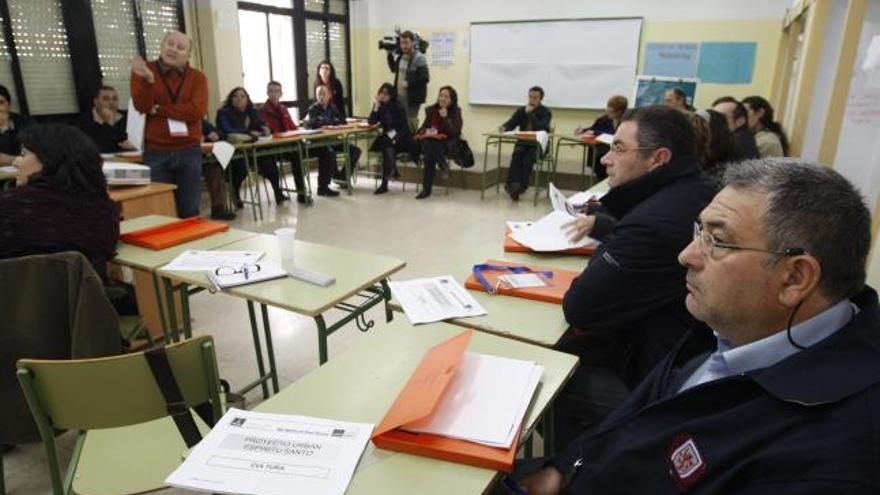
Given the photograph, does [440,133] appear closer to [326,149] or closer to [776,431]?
[326,149]

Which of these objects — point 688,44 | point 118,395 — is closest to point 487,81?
point 688,44

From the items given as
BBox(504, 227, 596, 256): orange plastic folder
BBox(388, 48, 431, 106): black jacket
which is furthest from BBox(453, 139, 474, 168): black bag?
BBox(504, 227, 596, 256): orange plastic folder

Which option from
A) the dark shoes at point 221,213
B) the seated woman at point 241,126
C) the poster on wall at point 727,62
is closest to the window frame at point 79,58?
the seated woman at point 241,126

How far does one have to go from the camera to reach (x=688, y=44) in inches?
261

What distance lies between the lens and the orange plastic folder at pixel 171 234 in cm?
221

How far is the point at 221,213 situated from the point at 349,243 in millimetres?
1641

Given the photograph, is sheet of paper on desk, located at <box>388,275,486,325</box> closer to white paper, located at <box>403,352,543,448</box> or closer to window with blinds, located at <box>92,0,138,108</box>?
white paper, located at <box>403,352,543,448</box>

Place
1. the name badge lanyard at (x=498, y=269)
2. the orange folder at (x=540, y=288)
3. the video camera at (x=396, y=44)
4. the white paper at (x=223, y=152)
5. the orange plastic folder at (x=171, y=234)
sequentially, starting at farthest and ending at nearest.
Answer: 1. the video camera at (x=396, y=44)
2. the white paper at (x=223, y=152)
3. the orange plastic folder at (x=171, y=234)
4. the name badge lanyard at (x=498, y=269)
5. the orange folder at (x=540, y=288)

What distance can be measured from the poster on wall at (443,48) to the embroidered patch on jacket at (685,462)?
7.85 m

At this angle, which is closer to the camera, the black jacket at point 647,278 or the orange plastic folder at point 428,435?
the orange plastic folder at point 428,435

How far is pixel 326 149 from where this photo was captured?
627 cm

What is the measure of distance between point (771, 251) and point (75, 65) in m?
6.31

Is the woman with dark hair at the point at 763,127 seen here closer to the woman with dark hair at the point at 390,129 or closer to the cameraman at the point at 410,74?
the woman with dark hair at the point at 390,129

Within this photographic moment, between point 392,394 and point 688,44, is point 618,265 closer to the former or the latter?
point 392,394
